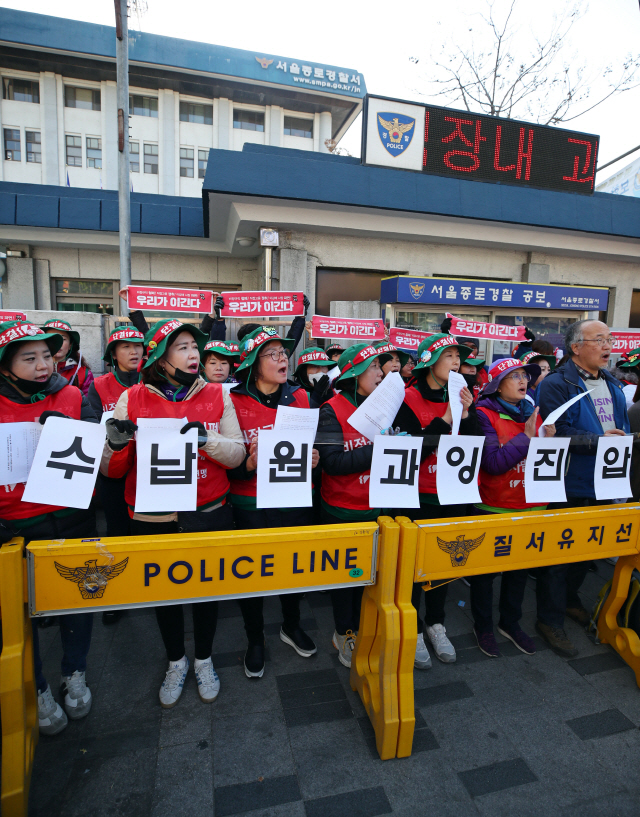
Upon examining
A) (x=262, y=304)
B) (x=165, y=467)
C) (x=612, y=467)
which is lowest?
(x=612, y=467)

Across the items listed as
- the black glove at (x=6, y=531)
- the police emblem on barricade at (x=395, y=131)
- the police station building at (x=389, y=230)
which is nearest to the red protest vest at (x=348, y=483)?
the black glove at (x=6, y=531)

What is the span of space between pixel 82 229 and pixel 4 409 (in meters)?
9.16

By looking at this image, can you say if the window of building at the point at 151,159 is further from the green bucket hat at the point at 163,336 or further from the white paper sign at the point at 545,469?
the white paper sign at the point at 545,469

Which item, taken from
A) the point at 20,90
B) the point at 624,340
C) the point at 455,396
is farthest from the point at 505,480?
the point at 20,90

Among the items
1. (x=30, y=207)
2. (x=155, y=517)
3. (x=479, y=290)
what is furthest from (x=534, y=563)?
(x=30, y=207)

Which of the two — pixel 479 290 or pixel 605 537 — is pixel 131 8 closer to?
pixel 479 290

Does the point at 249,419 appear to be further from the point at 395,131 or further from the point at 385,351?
the point at 395,131

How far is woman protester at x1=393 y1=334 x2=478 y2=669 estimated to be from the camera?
2.90m

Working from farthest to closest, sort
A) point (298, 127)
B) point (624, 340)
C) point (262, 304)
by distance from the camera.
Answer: point (298, 127) → point (624, 340) → point (262, 304)

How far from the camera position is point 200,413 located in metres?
2.42

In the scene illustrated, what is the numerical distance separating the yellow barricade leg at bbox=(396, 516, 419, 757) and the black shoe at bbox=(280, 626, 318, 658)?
91 centimetres

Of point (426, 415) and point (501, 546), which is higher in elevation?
point (426, 415)

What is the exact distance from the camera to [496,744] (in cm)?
241

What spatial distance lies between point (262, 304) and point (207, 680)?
15.1ft
